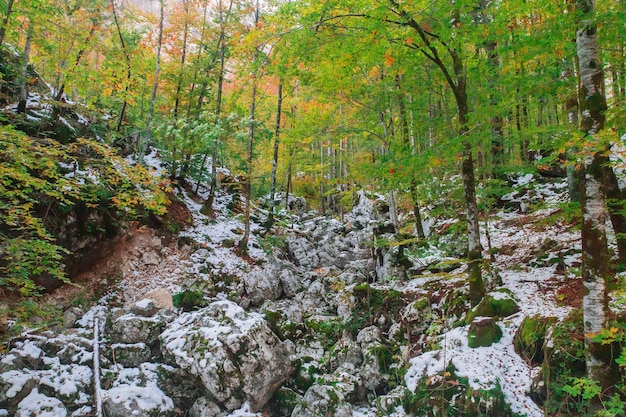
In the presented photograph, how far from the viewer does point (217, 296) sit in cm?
1060

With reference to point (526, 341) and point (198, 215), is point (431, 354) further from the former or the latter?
point (198, 215)

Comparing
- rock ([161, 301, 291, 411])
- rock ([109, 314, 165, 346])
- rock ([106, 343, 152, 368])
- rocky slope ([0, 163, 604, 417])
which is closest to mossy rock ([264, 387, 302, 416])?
rocky slope ([0, 163, 604, 417])

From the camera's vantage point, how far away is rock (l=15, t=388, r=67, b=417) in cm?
570

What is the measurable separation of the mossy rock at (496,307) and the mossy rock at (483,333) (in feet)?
0.94

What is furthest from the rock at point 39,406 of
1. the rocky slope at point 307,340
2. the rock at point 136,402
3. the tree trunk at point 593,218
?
the tree trunk at point 593,218

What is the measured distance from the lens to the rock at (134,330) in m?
7.68

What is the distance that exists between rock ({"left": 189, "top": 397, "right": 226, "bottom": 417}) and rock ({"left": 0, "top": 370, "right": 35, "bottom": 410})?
2944mm

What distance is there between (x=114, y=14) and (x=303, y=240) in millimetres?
12328

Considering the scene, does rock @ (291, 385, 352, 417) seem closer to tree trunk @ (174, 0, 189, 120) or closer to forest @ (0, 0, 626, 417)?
forest @ (0, 0, 626, 417)

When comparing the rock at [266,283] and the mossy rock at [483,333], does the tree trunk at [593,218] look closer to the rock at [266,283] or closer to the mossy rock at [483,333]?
the mossy rock at [483,333]

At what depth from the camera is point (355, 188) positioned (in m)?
12.3

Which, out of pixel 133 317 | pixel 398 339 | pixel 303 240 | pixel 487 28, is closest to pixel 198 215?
pixel 303 240

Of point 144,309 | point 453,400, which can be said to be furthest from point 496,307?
point 144,309

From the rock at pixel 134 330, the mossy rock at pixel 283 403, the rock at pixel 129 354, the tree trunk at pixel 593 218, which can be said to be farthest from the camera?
the rock at pixel 134 330
